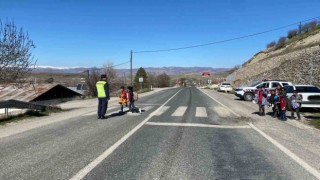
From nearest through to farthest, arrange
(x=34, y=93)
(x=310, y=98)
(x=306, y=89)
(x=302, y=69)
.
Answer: (x=310, y=98)
(x=306, y=89)
(x=34, y=93)
(x=302, y=69)

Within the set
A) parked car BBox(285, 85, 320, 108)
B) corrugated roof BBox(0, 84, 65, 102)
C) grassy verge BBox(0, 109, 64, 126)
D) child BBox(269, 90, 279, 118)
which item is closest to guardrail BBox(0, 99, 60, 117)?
grassy verge BBox(0, 109, 64, 126)

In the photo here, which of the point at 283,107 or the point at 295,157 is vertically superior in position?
the point at 283,107

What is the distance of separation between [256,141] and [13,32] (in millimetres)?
11855

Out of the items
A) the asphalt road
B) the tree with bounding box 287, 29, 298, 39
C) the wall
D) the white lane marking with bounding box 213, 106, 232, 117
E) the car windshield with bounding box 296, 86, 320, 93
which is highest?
the tree with bounding box 287, 29, 298, 39

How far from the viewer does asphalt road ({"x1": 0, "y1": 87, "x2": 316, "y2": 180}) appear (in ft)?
20.2

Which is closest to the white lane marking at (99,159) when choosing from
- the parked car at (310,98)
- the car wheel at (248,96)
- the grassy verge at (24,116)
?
the grassy verge at (24,116)

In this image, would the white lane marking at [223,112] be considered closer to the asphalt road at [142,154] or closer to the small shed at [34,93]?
the asphalt road at [142,154]

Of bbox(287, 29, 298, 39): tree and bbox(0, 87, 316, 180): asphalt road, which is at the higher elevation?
bbox(287, 29, 298, 39): tree

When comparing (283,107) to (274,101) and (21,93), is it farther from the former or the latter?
(21,93)

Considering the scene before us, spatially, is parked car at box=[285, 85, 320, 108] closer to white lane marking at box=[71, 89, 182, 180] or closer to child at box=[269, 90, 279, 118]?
child at box=[269, 90, 279, 118]

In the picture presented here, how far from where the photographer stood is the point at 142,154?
7.63 m

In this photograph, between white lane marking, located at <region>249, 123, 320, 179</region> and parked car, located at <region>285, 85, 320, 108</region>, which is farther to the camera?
parked car, located at <region>285, 85, 320, 108</region>

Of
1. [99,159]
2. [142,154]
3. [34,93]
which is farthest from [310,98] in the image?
[34,93]

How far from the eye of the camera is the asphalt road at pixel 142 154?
6.15 m
